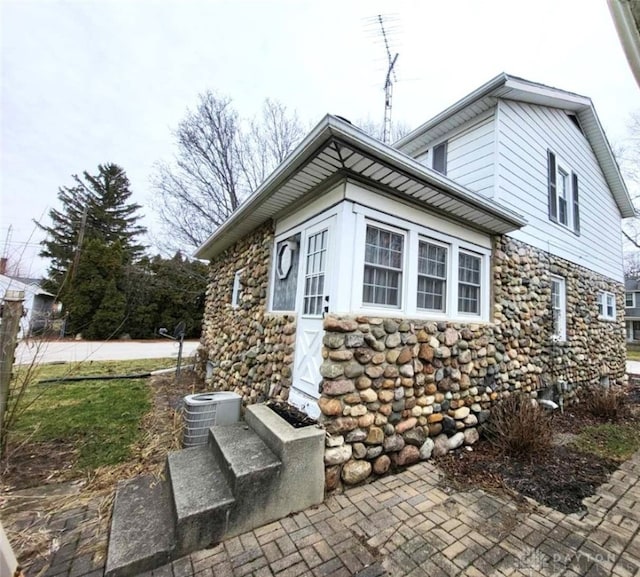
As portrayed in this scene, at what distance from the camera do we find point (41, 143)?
739cm

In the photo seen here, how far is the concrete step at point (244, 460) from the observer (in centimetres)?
238

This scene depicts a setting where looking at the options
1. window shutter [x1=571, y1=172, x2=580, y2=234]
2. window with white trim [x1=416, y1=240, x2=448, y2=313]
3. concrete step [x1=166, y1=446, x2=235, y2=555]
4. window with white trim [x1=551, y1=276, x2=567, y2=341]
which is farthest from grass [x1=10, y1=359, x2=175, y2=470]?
window shutter [x1=571, y1=172, x2=580, y2=234]

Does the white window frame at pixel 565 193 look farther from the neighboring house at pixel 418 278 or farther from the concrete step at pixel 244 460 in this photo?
the concrete step at pixel 244 460

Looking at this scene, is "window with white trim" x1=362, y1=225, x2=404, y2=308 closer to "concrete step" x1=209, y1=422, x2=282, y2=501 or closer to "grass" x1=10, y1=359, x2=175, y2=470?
"concrete step" x1=209, y1=422, x2=282, y2=501

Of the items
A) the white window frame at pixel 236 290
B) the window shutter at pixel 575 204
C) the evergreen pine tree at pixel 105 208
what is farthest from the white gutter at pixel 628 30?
the evergreen pine tree at pixel 105 208

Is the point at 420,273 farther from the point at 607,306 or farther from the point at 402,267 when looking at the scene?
the point at 607,306

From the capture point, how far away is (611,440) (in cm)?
451

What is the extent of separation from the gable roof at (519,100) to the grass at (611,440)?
5.80 meters

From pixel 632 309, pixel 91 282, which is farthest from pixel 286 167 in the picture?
pixel 632 309

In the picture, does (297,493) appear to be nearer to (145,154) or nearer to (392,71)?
(392,71)

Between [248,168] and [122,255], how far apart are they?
32.7 feet

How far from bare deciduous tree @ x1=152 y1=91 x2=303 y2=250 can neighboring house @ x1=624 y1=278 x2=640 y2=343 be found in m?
33.6

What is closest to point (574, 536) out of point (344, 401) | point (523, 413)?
point (523, 413)

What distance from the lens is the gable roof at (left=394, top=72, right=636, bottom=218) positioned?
5.30 meters
